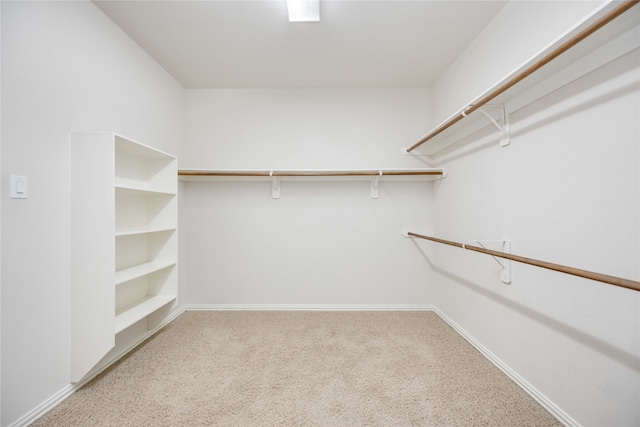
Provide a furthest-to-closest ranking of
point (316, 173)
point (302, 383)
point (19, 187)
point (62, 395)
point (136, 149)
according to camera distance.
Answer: point (316, 173), point (136, 149), point (302, 383), point (62, 395), point (19, 187)

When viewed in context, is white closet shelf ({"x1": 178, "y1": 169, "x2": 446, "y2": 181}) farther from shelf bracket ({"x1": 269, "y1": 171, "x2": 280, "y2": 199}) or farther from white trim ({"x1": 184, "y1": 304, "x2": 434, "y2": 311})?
white trim ({"x1": 184, "y1": 304, "x2": 434, "y2": 311})

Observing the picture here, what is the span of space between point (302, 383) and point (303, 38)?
2309mm

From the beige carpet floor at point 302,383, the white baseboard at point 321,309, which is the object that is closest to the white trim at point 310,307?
the white baseboard at point 321,309

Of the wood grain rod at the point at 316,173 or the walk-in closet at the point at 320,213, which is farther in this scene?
the wood grain rod at the point at 316,173

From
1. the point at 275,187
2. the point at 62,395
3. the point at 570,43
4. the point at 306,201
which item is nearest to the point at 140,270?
the point at 62,395

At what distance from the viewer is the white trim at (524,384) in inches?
45.8

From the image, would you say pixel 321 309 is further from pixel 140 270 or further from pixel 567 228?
pixel 567 228

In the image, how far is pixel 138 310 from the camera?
170 cm

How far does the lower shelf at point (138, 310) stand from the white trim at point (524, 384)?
90.7 inches

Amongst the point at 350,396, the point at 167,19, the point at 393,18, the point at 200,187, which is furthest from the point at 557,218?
the point at 200,187

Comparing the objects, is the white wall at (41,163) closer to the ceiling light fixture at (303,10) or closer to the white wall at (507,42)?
the ceiling light fixture at (303,10)

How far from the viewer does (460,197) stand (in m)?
2.04

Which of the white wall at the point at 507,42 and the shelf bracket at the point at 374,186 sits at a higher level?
the white wall at the point at 507,42

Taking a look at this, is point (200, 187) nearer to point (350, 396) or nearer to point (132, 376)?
point (132, 376)
